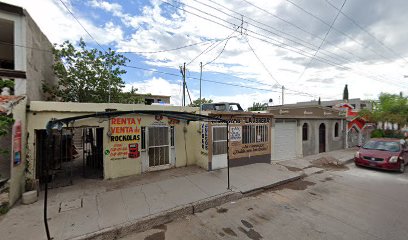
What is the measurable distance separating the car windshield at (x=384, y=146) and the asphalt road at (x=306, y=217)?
338 cm

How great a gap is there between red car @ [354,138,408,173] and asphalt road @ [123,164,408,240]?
215cm

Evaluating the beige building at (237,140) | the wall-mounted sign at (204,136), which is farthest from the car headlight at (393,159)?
the wall-mounted sign at (204,136)

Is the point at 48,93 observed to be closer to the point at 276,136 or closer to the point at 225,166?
the point at 225,166

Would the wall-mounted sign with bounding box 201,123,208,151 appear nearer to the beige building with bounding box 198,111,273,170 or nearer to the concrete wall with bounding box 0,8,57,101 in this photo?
the beige building with bounding box 198,111,273,170

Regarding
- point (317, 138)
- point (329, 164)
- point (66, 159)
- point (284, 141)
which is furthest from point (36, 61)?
point (317, 138)

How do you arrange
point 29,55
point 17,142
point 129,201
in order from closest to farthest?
point 17,142 → point 129,201 → point 29,55

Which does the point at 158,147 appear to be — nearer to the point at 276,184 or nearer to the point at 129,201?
the point at 129,201

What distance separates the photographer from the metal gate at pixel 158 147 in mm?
8250

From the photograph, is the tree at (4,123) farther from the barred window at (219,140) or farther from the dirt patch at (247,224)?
the barred window at (219,140)

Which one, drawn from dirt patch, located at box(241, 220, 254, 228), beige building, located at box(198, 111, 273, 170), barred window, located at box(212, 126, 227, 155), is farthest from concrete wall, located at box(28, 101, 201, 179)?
dirt patch, located at box(241, 220, 254, 228)

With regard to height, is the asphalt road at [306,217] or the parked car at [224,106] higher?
the parked car at [224,106]

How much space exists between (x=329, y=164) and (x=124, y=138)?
11.2 metres

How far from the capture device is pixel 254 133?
985cm

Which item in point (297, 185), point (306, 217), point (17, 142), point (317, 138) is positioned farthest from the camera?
point (317, 138)
